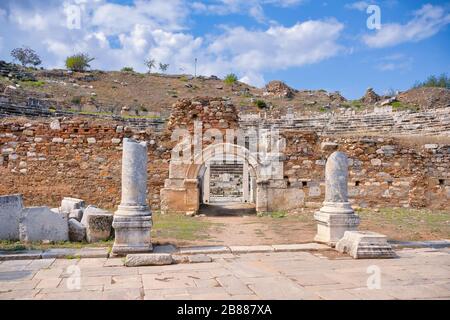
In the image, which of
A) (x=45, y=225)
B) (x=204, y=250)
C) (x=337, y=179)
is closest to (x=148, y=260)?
(x=204, y=250)

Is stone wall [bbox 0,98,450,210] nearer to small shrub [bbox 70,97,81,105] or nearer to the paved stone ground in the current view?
the paved stone ground

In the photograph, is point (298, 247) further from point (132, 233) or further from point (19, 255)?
point (19, 255)

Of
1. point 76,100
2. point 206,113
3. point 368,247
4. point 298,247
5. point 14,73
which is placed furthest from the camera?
point 14,73

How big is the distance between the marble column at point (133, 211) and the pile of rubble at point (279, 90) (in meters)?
40.4

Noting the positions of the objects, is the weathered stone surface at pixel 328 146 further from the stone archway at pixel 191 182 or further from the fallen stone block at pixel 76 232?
the fallen stone block at pixel 76 232

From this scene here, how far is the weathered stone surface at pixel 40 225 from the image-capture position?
7043 millimetres

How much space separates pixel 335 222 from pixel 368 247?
3.40ft

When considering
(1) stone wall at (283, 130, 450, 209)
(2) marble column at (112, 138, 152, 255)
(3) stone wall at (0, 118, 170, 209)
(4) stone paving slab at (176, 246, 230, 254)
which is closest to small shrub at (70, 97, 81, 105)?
A: (3) stone wall at (0, 118, 170, 209)

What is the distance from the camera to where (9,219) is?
729cm

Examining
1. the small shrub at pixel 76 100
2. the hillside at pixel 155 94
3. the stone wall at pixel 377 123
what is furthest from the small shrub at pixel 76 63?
the stone wall at pixel 377 123

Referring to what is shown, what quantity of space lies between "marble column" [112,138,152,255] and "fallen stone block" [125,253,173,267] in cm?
60

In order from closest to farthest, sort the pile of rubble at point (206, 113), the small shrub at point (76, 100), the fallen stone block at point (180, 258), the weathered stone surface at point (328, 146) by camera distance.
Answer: the fallen stone block at point (180, 258), the weathered stone surface at point (328, 146), the pile of rubble at point (206, 113), the small shrub at point (76, 100)

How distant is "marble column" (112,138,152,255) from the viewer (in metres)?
6.36

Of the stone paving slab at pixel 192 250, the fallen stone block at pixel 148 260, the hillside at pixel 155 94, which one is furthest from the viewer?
the hillside at pixel 155 94
